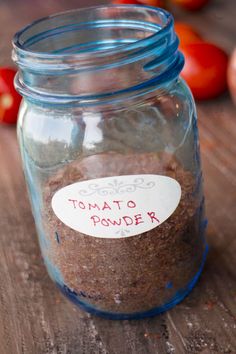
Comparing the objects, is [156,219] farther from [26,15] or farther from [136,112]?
[26,15]

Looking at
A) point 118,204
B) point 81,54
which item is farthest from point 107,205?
point 81,54

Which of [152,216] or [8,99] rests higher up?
[152,216]

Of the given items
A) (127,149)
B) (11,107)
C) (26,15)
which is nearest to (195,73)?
(11,107)

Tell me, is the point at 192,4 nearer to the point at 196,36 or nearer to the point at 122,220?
the point at 196,36

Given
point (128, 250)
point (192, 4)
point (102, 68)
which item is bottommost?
point (192, 4)

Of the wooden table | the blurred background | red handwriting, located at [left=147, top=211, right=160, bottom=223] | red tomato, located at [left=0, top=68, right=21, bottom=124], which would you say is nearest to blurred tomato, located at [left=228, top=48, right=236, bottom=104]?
the blurred background

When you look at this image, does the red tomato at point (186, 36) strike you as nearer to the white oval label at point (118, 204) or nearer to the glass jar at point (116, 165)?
the glass jar at point (116, 165)

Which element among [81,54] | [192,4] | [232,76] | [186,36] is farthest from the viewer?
[192,4]

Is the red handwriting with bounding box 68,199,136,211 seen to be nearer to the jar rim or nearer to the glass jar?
the glass jar
